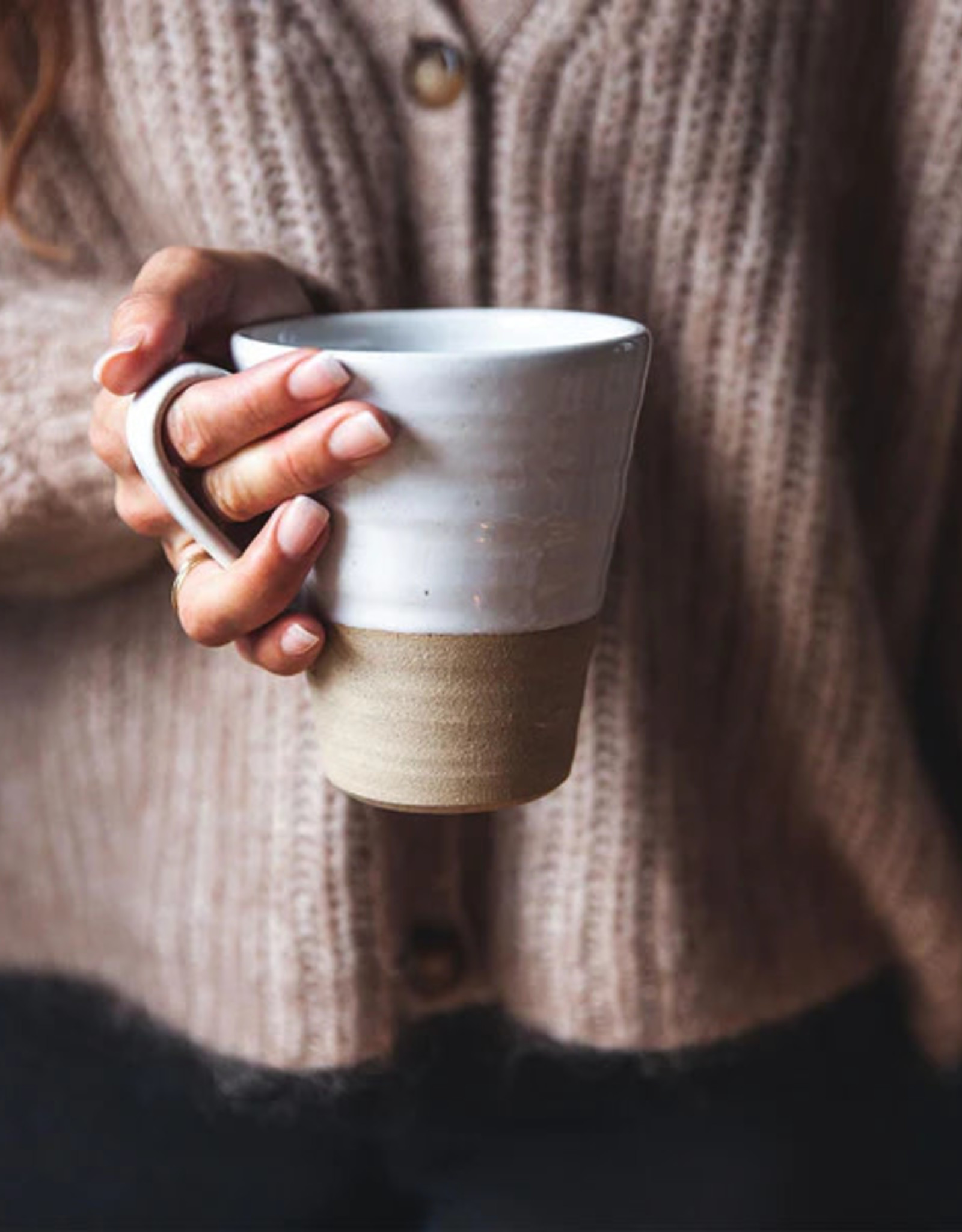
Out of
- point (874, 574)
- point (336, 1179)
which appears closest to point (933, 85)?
point (874, 574)

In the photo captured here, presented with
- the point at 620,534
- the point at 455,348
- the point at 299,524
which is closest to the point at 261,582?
the point at 299,524

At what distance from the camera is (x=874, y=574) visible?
0.67 metres

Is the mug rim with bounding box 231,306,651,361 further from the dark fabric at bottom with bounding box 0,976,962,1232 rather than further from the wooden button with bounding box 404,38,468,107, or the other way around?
the dark fabric at bottom with bounding box 0,976,962,1232

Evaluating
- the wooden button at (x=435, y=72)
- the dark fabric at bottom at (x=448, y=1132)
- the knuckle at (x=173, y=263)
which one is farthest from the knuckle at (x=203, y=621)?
the dark fabric at bottom at (x=448, y=1132)

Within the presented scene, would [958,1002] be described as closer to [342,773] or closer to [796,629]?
[796,629]

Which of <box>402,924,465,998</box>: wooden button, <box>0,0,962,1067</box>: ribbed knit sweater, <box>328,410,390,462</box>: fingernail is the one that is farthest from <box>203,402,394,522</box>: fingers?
<box>402,924,465,998</box>: wooden button

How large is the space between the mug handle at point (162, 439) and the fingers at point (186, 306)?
0.01m

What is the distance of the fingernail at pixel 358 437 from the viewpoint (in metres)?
0.33

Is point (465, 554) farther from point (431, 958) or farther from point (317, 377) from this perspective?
point (431, 958)

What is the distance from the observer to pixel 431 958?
2.07 ft

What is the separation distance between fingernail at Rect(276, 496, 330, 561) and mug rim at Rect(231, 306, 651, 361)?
43 millimetres

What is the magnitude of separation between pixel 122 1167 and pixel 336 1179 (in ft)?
0.38

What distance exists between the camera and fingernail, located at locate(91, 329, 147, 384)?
0.37 metres

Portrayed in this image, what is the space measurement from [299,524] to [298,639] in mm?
41
